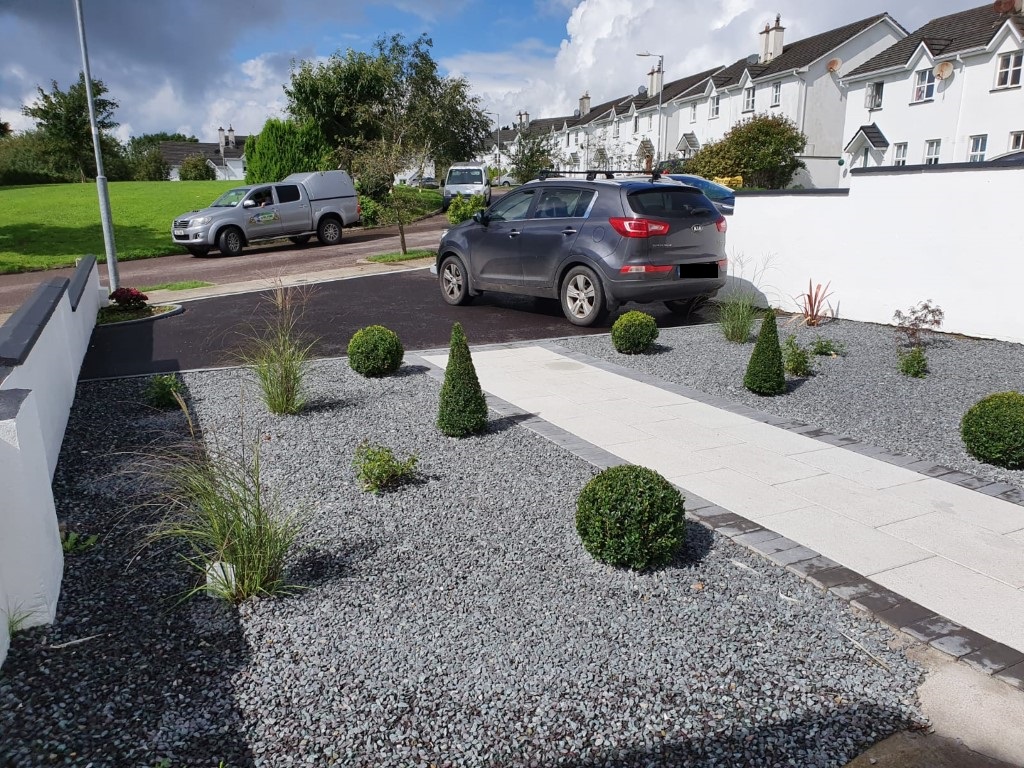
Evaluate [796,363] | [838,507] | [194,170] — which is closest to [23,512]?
[838,507]

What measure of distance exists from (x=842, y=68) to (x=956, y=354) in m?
40.2

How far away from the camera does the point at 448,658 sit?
3219mm

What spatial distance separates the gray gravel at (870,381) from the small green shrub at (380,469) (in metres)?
3.53

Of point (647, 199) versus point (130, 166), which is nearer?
point (647, 199)

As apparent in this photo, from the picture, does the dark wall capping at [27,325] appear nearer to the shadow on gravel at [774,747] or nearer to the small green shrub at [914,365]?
the shadow on gravel at [774,747]

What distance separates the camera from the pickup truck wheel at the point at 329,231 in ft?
80.1

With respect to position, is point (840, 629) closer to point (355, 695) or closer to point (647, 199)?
point (355, 695)

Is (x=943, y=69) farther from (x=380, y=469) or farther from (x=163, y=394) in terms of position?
(x=380, y=469)

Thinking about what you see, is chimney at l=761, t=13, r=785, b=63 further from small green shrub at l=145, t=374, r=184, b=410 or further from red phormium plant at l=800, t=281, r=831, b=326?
small green shrub at l=145, t=374, r=184, b=410

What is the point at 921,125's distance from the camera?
111 ft

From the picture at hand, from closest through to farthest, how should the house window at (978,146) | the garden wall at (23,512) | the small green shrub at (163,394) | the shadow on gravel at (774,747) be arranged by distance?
the shadow on gravel at (774,747), the garden wall at (23,512), the small green shrub at (163,394), the house window at (978,146)

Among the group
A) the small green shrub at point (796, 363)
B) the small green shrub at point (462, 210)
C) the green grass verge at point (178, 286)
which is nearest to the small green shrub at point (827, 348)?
the small green shrub at point (796, 363)

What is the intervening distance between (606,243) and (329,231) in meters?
16.6

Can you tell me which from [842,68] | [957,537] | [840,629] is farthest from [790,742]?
[842,68]
